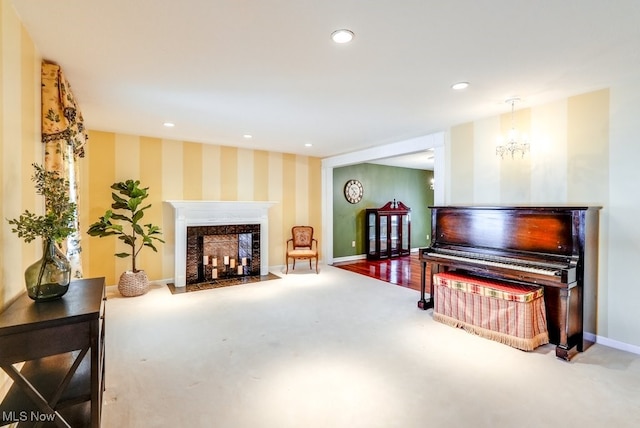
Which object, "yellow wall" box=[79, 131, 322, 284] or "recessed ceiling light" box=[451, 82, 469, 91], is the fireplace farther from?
"recessed ceiling light" box=[451, 82, 469, 91]

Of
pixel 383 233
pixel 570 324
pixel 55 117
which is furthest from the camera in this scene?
pixel 383 233

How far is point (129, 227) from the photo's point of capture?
478cm

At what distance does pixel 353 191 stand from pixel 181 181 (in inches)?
149

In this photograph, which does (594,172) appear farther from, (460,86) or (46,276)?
(46,276)

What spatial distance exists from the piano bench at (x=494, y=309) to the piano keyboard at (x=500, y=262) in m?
0.21

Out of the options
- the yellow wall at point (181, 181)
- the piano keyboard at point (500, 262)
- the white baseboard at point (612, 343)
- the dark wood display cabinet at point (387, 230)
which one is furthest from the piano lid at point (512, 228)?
the dark wood display cabinet at point (387, 230)

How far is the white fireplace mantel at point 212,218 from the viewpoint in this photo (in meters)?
4.99

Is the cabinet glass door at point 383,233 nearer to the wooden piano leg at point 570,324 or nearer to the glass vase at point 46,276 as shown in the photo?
the wooden piano leg at point 570,324

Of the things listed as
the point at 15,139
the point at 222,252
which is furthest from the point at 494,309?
the point at 222,252

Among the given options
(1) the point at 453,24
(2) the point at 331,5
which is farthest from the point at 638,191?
(2) the point at 331,5

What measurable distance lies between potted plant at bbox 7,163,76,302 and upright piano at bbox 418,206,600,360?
339 centimetres

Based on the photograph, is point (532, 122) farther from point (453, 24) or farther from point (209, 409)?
point (209, 409)

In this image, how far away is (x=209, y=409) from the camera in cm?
199

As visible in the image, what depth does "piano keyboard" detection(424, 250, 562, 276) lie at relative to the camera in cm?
275
